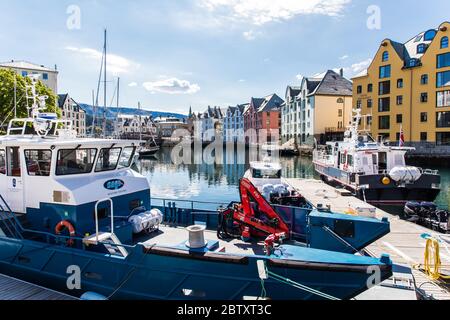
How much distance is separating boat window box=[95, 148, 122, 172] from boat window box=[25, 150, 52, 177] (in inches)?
48.7

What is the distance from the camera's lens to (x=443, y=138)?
47.6 meters

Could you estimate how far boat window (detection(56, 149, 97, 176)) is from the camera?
846cm

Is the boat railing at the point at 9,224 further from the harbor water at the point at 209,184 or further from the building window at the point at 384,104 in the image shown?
the building window at the point at 384,104

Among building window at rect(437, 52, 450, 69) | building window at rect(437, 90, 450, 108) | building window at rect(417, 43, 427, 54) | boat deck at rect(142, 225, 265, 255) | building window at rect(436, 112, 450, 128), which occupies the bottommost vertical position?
boat deck at rect(142, 225, 265, 255)

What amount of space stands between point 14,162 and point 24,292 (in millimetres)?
3542

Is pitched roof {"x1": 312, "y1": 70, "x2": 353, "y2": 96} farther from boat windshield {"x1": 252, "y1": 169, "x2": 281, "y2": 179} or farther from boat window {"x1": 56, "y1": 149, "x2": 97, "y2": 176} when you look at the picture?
boat window {"x1": 56, "y1": 149, "x2": 97, "y2": 176}

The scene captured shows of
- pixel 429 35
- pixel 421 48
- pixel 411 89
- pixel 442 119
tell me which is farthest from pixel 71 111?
pixel 442 119

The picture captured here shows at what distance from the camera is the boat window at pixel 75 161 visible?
8.46m

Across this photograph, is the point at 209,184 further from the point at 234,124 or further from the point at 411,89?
the point at 234,124

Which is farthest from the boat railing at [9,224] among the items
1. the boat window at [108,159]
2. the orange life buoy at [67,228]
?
the boat window at [108,159]

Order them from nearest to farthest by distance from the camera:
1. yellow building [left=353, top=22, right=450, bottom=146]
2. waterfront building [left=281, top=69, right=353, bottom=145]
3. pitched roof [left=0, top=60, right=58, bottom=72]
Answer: yellow building [left=353, top=22, right=450, bottom=146]
waterfront building [left=281, top=69, right=353, bottom=145]
pitched roof [left=0, top=60, right=58, bottom=72]

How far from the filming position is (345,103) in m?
65.9

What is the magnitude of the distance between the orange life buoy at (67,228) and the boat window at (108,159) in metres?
1.71

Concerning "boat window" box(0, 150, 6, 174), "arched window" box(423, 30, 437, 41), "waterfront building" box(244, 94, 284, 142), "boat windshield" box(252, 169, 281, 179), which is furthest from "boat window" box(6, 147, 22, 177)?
"waterfront building" box(244, 94, 284, 142)
